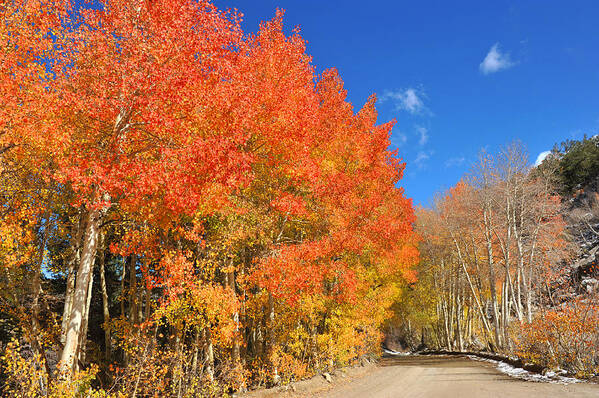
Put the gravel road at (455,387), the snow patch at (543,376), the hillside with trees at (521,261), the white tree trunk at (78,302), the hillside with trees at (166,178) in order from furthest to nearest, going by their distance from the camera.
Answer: the hillside with trees at (521,261) < the snow patch at (543,376) < the gravel road at (455,387) < the hillside with trees at (166,178) < the white tree trunk at (78,302)

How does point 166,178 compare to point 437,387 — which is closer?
point 166,178

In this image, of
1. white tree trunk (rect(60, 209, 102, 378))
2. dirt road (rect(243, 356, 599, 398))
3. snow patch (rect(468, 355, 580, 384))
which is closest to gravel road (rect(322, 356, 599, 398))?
dirt road (rect(243, 356, 599, 398))

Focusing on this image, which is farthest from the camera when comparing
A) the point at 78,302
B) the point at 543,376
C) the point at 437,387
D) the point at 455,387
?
the point at 543,376

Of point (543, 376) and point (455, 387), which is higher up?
point (543, 376)

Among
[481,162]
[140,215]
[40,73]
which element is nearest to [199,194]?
[140,215]

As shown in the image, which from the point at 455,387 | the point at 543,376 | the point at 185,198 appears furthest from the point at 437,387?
the point at 185,198

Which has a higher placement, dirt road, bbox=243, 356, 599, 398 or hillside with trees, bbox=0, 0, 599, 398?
hillside with trees, bbox=0, 0, 599, 398

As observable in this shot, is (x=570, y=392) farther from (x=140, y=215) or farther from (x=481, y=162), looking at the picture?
(x=481, y=162)

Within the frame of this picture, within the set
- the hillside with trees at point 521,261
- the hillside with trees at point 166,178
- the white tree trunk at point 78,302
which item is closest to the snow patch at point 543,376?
the hillside with trees at point 521,261

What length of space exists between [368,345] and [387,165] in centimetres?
993

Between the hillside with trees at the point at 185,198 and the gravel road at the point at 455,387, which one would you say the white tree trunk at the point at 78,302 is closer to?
the hillside with trees at the point at 185,198

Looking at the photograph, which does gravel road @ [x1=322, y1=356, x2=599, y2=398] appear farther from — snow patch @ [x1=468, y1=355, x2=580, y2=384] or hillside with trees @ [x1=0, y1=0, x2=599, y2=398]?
hillside with trees @ [x1=0, y1=0, x2=599, y2=398]

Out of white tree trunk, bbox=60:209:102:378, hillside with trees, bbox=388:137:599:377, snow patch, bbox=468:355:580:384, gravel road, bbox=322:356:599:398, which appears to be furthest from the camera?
hillside with trees, bbox=388:137:599:377

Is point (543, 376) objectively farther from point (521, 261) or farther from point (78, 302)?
point (78, 302)
